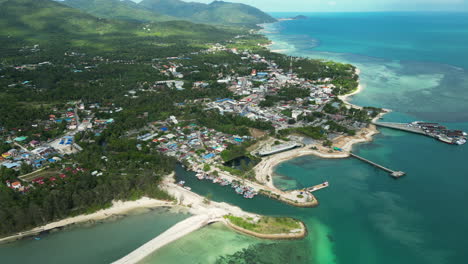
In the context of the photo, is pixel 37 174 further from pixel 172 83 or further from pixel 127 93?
pixel 172 83

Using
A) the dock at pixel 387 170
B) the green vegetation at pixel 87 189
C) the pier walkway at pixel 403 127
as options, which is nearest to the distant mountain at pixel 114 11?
the green vegetation at pixel 87 189

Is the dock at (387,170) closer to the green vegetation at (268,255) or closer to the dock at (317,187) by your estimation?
the dock at (317,187)

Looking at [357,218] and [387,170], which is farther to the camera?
[387,170]

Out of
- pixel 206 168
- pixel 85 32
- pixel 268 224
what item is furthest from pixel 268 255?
pixel 85 32

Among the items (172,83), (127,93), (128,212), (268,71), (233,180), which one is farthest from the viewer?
(268,71)

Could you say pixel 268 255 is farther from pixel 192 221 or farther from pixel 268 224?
pixel 192 221

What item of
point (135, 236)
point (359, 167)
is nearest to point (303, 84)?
point (359, 167)

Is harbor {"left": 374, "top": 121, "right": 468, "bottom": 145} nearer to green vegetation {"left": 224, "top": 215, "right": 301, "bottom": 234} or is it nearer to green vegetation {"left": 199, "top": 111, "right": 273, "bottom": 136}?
green vegetation {"left": 199, "top": 111, "right": 273, "bottom": 136}
